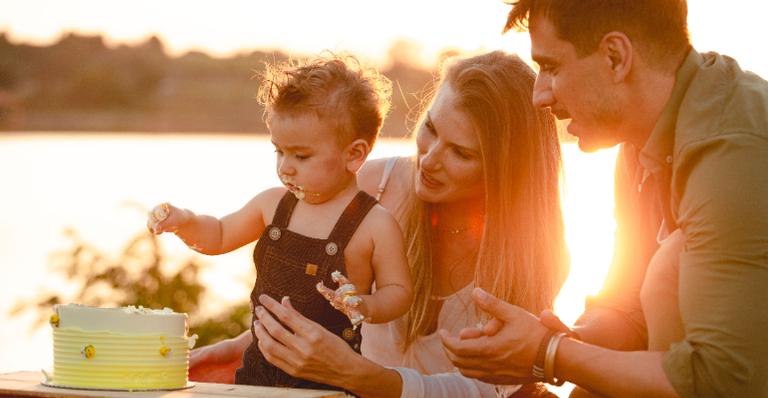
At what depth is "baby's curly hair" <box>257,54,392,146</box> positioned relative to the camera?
11.7 ft

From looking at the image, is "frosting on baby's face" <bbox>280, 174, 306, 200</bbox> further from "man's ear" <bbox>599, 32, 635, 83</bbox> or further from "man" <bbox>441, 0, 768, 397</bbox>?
"man's ear" <bbox>599, 32, 635, 83</bbox>

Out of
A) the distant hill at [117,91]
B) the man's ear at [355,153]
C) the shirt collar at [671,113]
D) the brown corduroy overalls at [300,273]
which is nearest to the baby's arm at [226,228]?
the brown corduroy overalls at [300,273]

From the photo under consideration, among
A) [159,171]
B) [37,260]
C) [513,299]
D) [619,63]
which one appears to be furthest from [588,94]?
[159,171]

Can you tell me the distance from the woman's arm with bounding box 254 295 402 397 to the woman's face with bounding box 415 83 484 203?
0.70 m

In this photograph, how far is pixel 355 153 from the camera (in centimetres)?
368

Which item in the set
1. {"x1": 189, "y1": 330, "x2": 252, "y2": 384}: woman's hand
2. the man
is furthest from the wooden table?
{"x1": 189, "y1": 330, "x2": 252, "y2": 384}: woman's hand

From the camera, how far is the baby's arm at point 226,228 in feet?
12.0

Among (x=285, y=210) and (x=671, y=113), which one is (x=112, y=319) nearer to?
(x=285, y=210)

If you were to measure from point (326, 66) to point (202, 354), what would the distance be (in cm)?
109

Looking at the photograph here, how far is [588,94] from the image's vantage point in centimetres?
335

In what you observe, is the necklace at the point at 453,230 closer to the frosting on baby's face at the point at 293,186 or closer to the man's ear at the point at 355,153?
the man's ear at the point at 355,153

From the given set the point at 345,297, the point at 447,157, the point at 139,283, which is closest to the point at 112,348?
the point at 345,297

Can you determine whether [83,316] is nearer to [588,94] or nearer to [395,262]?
[395,262]

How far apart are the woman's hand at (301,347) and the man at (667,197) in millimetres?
301
